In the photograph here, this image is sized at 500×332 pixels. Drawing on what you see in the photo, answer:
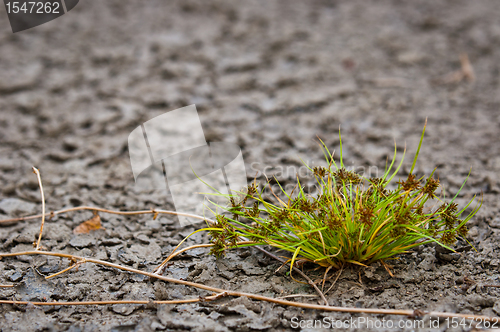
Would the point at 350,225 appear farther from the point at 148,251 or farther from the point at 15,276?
the point at 15,276

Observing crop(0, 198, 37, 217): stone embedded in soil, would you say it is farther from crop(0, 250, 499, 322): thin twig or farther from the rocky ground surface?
crop(0, 250, 499, 322): thin twig

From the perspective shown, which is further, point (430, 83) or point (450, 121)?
point (430, 83)

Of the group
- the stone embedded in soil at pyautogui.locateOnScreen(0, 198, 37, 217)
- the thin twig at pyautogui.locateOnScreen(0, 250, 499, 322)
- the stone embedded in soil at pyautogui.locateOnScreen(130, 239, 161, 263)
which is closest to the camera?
the thin twig at pyautogui.locateOnScreen(0, 250, 499, 322)

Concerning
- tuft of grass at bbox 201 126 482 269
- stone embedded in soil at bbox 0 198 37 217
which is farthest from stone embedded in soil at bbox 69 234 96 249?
tuft of grass at bbox 201 126 482 269

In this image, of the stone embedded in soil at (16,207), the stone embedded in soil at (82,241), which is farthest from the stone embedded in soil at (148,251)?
the stone embedded in soil at (16,207)

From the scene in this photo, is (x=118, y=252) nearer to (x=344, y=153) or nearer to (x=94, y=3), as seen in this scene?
(x=344, y=153)

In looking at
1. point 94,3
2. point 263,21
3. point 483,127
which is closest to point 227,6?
point 263,21

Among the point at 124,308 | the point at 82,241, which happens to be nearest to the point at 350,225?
the point at 124,308
